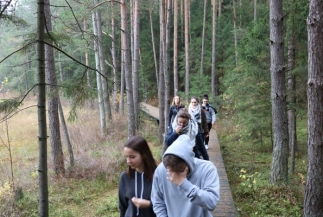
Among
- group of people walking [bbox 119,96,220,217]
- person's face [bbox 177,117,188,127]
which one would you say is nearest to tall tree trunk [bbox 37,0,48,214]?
group of people walking [bbox 119,96,220,217]

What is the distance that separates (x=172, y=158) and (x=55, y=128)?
25.3ft

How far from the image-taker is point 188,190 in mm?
2057

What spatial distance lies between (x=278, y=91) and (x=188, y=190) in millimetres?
5381

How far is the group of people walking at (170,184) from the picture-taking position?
211 cm

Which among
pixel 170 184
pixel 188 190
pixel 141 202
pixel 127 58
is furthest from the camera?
pixel 127 58

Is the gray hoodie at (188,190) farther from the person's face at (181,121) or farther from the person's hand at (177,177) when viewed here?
the person's face at (181,121)

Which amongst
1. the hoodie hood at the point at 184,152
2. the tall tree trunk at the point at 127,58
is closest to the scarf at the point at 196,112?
the tall tree trunk at the point at 127,58

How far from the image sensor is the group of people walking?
6.91ft

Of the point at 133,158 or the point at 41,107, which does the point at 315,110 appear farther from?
the point at 41,107

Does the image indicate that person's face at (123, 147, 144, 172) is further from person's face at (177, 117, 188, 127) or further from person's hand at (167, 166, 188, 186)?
person's face at (177, 117, 188, 127)

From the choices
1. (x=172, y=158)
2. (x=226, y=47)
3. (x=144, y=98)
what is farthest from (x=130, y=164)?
(x=144, y=98)

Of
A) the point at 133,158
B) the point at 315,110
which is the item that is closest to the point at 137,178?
the point at 133,158

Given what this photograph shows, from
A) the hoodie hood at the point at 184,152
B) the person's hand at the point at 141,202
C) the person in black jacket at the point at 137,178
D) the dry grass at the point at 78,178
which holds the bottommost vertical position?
the dry grass at the point at 78,178

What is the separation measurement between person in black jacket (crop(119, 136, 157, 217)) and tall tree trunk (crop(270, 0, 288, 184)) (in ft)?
16.4
